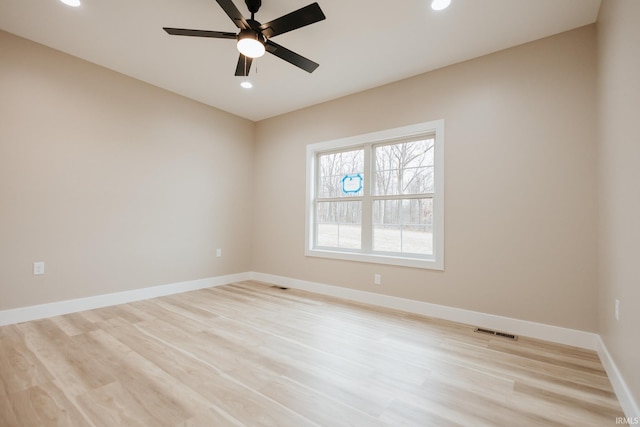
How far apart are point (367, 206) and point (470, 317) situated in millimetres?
1801

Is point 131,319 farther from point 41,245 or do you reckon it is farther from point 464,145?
point 464,145

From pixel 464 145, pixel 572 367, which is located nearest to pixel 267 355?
pixel 572 367

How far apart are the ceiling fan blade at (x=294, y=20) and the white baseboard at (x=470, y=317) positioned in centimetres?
307

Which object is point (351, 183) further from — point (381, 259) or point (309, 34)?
point (309, 34)

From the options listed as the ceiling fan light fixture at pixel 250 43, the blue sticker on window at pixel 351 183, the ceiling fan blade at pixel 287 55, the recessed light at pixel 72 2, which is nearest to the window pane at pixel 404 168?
the blue sticker on window at pixel 351 183

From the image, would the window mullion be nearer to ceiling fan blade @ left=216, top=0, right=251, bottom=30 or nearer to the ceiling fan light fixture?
the ceiling fan light fixture

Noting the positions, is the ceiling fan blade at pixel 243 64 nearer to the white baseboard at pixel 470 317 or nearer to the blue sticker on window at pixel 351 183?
the blue sticker on window at pixel 351 183

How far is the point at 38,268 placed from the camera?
3.04 meters

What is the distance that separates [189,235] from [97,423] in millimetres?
3100

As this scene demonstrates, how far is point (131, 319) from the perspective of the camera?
306cm

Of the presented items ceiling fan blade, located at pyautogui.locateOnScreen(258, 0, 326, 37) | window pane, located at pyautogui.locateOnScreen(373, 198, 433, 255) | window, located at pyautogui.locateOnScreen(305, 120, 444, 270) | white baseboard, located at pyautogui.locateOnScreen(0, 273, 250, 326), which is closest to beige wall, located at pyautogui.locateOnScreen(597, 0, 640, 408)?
window, located at pyautogui.locateOnScreen(305, 120, 444, 270)

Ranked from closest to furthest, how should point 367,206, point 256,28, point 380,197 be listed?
point 256,28, point 380,197, point 367,206

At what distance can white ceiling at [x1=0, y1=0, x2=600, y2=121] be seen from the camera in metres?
2.44

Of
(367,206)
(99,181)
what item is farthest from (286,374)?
(99,181)
